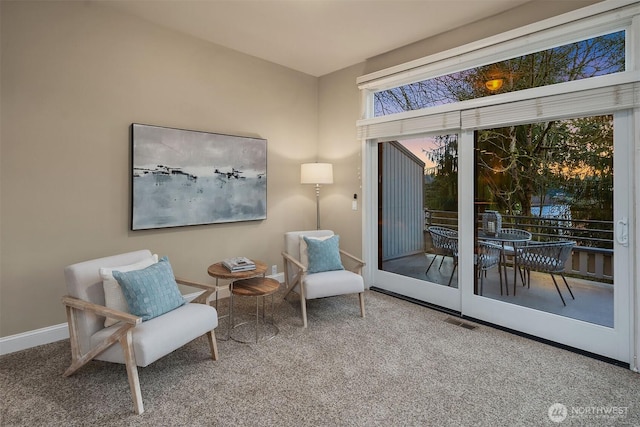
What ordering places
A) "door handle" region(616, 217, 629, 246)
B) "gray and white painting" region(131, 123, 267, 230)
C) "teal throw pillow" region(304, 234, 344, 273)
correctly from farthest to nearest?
"teal throw pillow" region(304, 234, 344, 273) → "gray and white painting" region(131, 123, 267, 230) → "door handle" region(616, 217, 629, 246)

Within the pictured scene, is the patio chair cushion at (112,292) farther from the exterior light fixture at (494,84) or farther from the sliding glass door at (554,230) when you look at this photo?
the exterior light fixture at (494,84)

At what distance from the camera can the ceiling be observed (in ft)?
9.77

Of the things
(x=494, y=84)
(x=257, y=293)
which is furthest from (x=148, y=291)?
(x=494, y=84)

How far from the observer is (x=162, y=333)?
209 cm

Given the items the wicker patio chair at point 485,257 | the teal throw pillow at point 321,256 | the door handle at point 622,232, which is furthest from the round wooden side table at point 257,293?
the door handle at point 622,232

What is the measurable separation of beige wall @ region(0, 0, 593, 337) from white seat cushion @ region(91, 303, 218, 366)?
1.16 meters

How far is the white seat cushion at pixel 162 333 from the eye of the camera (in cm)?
199

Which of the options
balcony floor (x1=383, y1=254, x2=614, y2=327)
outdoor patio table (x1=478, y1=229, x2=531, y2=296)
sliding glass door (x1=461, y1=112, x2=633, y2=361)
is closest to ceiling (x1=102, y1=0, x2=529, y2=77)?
sliding glass door (x1=461, y1=112, x2=633, y2=361)

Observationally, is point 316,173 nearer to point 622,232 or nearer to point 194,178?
point 194,178

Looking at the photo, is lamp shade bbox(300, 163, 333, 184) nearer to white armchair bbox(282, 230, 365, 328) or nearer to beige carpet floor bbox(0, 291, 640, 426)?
white armchair bbox(282, 230, 365, 328)

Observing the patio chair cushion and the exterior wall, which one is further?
the exterior wall

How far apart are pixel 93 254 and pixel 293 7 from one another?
2.90 m

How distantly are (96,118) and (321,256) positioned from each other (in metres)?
2.49

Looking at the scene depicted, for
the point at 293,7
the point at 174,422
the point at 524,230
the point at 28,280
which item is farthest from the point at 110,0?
the point at 524,230
